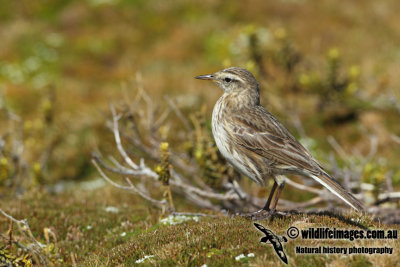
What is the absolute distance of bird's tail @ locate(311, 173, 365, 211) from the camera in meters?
6.59

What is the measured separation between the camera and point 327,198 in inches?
413

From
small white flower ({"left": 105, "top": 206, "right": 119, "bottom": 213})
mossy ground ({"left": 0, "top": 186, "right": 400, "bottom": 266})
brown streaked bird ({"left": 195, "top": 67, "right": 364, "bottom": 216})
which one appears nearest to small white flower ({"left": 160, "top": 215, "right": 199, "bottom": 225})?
mossy ground ({"left": 0, "top": 186, "right": 400, "bottom": 266})

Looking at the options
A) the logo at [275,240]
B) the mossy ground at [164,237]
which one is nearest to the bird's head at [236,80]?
the mossy ground at [164,237]

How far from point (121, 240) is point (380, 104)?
14.7 m

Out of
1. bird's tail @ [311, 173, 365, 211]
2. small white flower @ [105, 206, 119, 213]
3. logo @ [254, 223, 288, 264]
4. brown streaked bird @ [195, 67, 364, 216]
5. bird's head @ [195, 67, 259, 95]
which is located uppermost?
bird's head @ [195, 67, 259, 95]

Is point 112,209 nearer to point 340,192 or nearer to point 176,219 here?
point 176,219

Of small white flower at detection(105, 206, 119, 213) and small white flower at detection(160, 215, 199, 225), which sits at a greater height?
small white flower at detection(160, 215, 199, 225)

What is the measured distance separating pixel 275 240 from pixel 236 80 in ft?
11.5

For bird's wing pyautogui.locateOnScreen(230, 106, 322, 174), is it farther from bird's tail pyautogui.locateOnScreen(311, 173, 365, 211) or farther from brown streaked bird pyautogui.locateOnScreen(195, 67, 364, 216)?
bird's tail pyautogui.locateOnScreen(311, 173, 365, 211)

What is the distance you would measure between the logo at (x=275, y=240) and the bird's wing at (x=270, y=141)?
4.52ft

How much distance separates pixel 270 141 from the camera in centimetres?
760

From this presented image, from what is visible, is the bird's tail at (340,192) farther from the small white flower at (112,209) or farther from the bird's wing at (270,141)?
the small white flower at (112,209)

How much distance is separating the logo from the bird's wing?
1.38 m

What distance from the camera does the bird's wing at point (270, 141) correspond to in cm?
732
